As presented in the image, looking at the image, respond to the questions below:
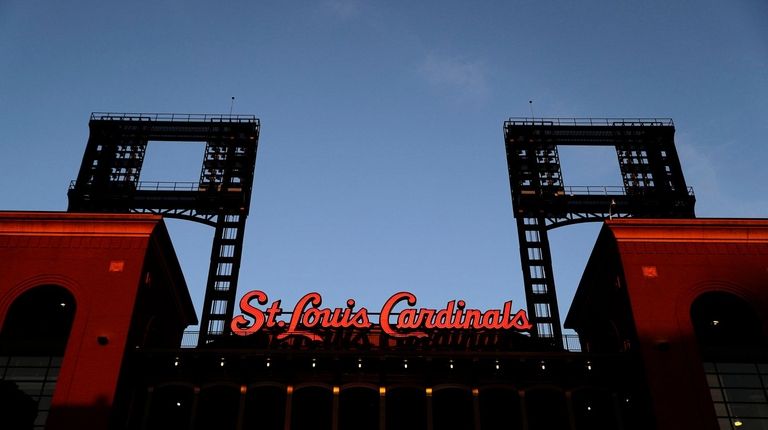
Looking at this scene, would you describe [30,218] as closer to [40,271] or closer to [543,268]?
[40,271]

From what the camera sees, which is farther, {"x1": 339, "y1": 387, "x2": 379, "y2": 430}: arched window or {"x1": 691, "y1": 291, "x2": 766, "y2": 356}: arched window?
{"x1": 339, "y1": 387, "x2": 379, "y2": 430}: arched window

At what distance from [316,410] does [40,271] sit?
55.1ft

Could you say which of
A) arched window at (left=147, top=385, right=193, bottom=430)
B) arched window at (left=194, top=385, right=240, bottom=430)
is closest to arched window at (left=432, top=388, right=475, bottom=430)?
arched window at (left=194, top=385, right=240, bottom=430)

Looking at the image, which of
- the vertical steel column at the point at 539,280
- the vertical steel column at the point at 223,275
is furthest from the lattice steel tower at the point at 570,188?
the vertical steel column at the point at 223,275

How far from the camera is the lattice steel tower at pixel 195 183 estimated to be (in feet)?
185

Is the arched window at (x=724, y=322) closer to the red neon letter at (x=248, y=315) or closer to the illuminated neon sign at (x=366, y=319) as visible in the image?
the illuminated neon sign at (x=366, y=319)

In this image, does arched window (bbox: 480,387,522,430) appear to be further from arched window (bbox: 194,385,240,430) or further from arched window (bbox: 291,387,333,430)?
arched window (bbox: 194,385,240,430)

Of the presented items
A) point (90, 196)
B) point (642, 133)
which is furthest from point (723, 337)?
point (90, 196)

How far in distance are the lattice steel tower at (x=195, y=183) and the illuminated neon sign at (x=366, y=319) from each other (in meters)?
14.2

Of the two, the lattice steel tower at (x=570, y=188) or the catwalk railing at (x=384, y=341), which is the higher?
the lattice steel tower at (x=570, y=188)

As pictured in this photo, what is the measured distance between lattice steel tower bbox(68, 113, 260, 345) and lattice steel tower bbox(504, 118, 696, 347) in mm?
23046

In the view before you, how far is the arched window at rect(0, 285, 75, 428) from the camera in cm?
3731

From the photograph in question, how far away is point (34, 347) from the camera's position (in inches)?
1500

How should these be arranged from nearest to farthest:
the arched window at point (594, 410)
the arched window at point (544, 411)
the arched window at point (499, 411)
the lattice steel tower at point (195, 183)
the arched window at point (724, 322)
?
the arched window at point (594, 410) → the arched window at point (724, 322) → the arched window at point (544, 411) → the arched window at point (499, 411) → the lattice steel tower at point (195, 183)
